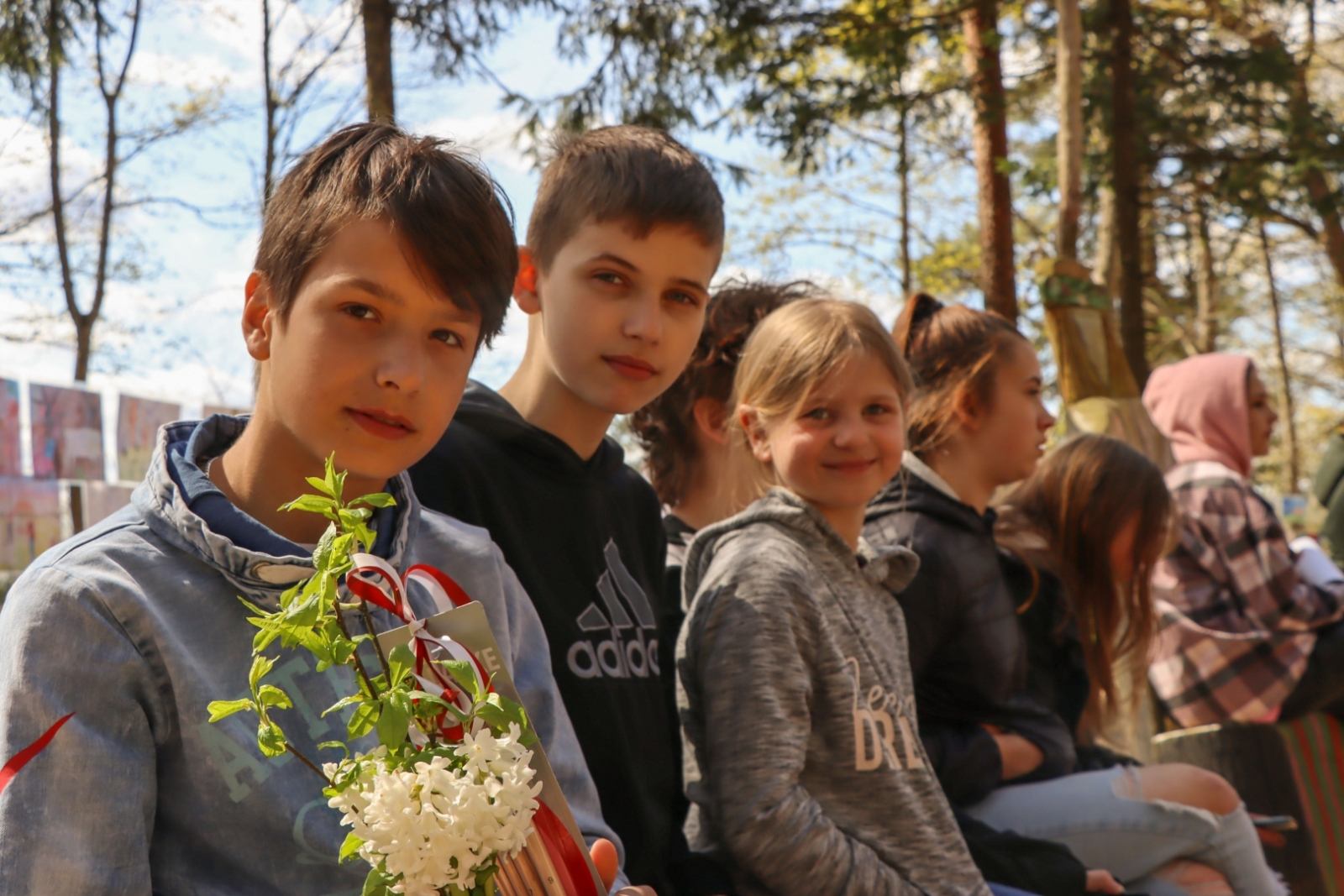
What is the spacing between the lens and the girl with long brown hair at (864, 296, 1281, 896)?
2.76 m

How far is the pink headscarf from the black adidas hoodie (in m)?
3.41

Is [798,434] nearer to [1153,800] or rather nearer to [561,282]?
[561,282]

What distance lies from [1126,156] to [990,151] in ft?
4.22

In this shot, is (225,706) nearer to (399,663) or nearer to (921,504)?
(399,663)

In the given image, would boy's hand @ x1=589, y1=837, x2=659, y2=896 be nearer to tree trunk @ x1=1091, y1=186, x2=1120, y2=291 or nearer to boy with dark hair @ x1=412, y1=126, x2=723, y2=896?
boy with dark hair @ x1=412, y1=126, x2=723, y2=896

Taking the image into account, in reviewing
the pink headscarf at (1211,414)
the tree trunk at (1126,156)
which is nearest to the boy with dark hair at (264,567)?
the pink headscarf at (1211,414)

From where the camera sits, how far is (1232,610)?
4.26 m

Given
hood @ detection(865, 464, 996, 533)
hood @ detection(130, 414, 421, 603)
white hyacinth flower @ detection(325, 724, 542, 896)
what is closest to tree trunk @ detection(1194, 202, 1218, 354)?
hood @ detection(865, 464, 996, 533)

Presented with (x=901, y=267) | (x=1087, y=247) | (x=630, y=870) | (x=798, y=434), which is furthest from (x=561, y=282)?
(x=901, y=267)

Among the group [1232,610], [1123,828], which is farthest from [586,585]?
[1232,610]

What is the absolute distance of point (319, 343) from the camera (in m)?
1.46

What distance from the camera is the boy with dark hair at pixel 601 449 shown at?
209 centimetres

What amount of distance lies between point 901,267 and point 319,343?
19.6m

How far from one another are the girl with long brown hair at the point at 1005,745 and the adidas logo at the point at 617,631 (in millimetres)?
805
